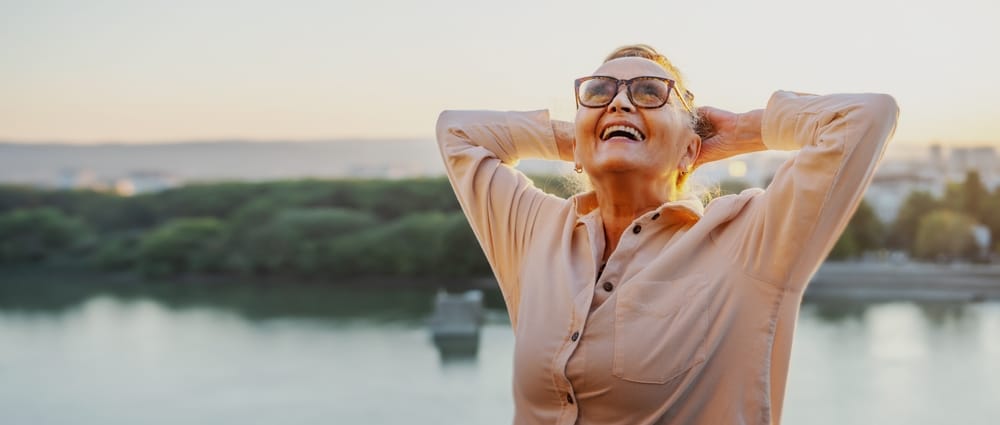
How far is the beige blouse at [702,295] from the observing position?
831 mm

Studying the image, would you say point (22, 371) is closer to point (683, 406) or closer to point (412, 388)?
point (412, 388)

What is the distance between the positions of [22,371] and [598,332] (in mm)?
12882

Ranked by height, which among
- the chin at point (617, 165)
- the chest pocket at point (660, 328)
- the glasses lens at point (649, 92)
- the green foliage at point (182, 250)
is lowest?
the green foliage at point (182, 250)

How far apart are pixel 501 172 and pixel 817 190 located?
358 mm

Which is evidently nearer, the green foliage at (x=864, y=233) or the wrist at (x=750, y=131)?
the wrist at (x=750, y=131)

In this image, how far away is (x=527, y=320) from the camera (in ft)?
3.07

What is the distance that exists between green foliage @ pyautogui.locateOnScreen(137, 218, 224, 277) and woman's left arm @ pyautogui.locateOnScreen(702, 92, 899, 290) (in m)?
20.2

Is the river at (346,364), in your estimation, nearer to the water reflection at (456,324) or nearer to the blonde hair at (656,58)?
the water reflection at (456,324)

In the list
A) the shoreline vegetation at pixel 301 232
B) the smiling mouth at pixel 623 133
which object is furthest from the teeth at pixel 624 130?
the shoreline vegetation at pixel 301 232

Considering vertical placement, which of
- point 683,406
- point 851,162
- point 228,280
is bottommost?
point 228,280

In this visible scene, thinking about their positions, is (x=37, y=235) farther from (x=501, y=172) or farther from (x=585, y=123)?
(x=585, y=123)

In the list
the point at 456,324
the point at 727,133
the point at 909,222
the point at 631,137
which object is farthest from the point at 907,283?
the point at 631,137

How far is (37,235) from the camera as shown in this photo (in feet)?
71.9

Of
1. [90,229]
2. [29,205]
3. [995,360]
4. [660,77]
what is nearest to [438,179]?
[90,229]
